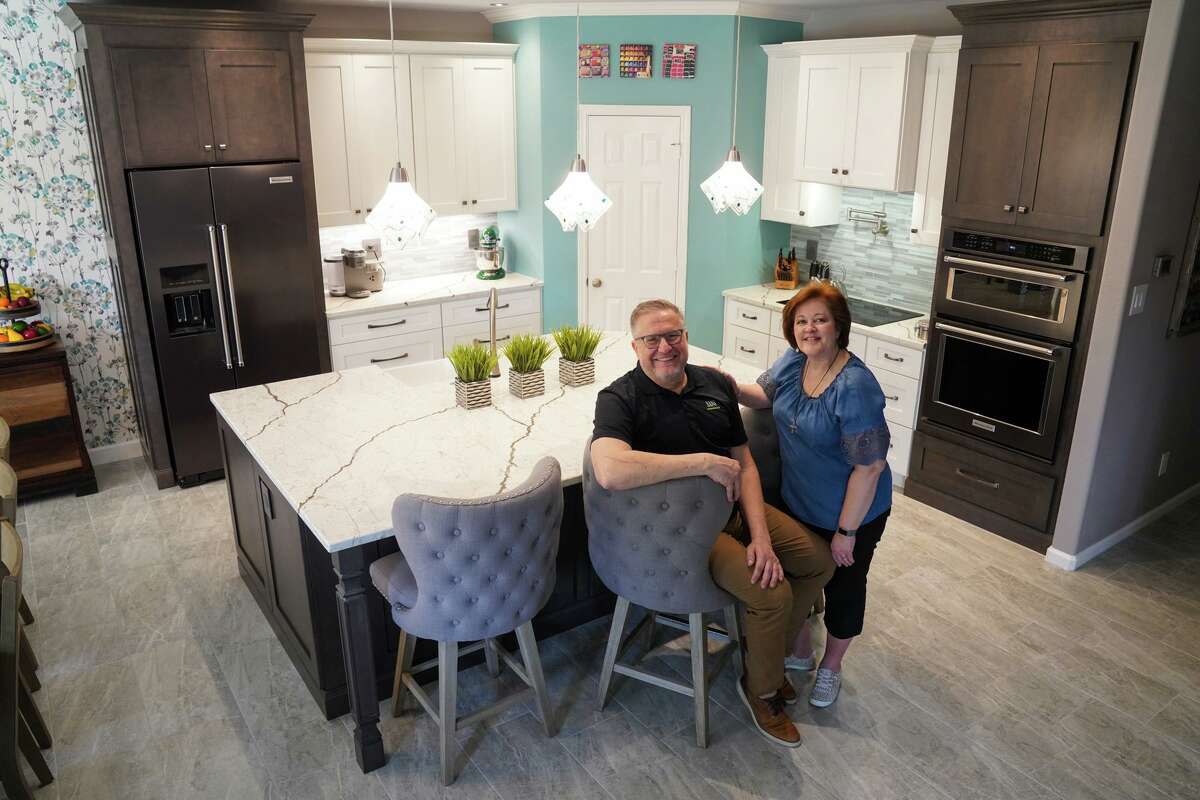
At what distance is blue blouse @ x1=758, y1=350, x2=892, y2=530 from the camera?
2.78m

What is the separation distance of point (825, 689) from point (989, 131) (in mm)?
2604

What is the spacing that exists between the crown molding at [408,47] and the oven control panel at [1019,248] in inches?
116

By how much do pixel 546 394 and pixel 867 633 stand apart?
1.62 m

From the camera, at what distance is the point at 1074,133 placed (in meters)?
3.79

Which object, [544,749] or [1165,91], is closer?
[544,749]

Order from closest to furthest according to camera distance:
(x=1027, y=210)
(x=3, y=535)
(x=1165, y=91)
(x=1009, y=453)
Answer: (x=3, y=535) → (x=1165, y=91) → (x=1027, y=210) → (x=1009, y=453)

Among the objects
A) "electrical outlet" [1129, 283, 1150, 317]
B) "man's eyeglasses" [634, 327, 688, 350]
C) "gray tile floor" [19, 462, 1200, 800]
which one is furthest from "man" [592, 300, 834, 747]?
"electrical outlet" [1129, 283, 1150, 317]

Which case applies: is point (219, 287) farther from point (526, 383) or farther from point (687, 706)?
point (687, 706)

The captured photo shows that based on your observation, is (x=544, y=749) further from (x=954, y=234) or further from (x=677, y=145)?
(x=677, y=145)

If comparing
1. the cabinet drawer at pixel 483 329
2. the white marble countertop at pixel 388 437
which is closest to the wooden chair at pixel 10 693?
the white marble countertop at pixel 388 437

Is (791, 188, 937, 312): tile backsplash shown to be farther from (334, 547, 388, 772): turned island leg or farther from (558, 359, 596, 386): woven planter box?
(334, 547, 388, 772): turned island leg

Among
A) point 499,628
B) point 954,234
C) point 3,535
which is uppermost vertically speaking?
point 954,234

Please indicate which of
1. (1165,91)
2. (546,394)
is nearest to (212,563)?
(546,394)

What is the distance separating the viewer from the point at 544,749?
2.97 metres
